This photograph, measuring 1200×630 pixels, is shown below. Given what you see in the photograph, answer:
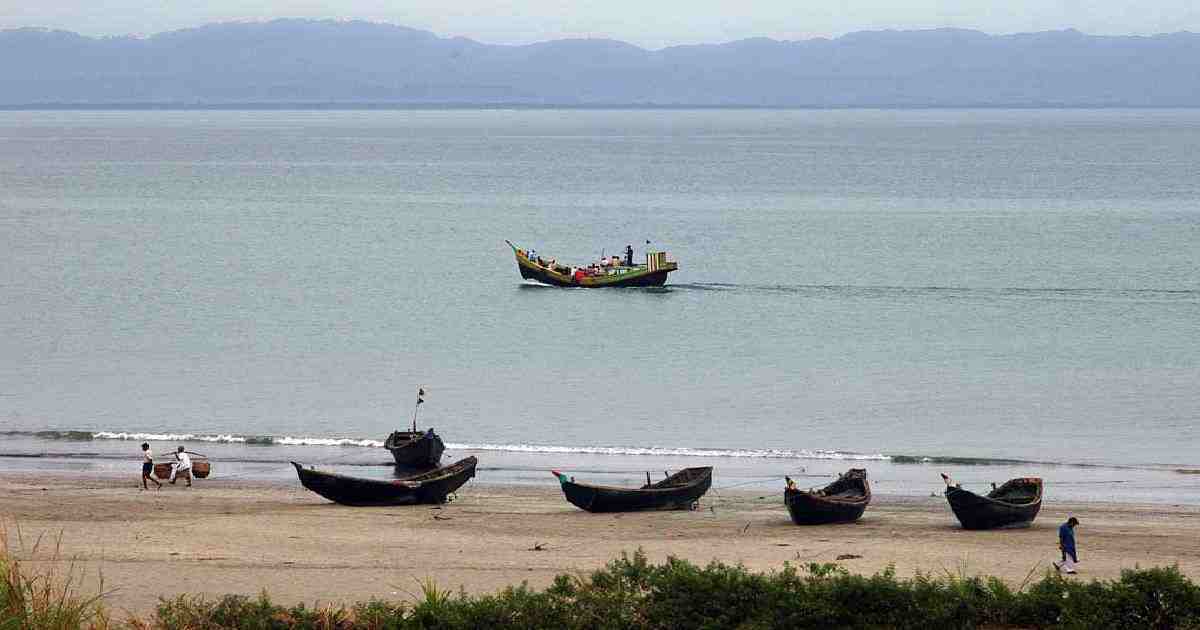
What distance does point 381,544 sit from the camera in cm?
2664

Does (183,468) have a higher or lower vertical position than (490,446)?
higher

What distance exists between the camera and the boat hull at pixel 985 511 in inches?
1113

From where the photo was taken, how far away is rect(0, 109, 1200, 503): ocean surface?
39438mm

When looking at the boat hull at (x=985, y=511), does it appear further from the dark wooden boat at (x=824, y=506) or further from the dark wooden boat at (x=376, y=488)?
the dark wooden boat at (x=376, y=488)

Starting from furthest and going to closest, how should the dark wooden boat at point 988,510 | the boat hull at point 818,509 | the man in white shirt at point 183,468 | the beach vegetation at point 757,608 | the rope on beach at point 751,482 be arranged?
the rope on beach at point 751,482
the man in white shirt at point 183,468
the boat hull at point 818,509
the dark wooden boat at point 988,510
the beach vegetation at point 757,608

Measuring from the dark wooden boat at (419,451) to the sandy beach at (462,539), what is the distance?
196 cm

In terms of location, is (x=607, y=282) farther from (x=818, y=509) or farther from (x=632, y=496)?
(x=818, y=509)

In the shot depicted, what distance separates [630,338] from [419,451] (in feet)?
78.2

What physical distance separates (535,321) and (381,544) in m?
36.0

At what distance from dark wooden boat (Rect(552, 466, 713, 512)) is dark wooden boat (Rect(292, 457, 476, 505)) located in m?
2.77

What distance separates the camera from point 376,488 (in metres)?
30.8

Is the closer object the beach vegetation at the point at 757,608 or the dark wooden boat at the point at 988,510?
the beach vegetation at the point at 757,608

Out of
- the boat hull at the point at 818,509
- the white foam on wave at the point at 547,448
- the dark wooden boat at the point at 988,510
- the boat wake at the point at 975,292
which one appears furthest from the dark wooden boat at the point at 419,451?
the boat wake at the point at 975,292

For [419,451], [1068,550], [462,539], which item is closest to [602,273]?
[419,451]
